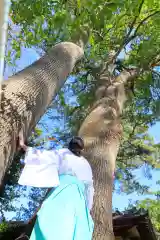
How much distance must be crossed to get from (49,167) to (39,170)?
87 millimetres

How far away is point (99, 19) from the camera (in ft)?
11.9

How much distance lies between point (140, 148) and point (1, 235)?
21.7ft

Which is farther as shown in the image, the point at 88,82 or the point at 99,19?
the point at 88,82

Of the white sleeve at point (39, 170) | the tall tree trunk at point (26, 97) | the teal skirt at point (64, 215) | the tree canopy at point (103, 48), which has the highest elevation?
the tree canopy at point (103, 48)

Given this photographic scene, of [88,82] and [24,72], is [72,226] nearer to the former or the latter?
[24,72]

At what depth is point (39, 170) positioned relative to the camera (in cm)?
277

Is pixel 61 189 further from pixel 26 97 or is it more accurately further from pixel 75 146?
pixel 26 97

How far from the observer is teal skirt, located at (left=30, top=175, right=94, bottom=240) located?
236 centimetres

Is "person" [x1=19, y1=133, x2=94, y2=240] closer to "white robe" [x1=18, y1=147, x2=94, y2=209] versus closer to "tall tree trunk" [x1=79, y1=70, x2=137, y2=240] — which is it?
"white robe" [x1=18, y1=147, x2=94, y2=209]

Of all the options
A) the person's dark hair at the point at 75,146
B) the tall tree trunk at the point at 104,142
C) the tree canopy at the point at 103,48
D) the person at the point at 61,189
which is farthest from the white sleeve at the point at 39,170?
the tree canopy at the point at 103,48

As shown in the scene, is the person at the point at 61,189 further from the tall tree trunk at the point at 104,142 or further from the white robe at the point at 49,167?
the tall tree trunk at the point at 104,142

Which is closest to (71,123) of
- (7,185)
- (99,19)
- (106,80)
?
(7,185)

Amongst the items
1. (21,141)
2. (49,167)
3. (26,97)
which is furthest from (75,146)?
(26,97)

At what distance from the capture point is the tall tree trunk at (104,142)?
3.79 meters
